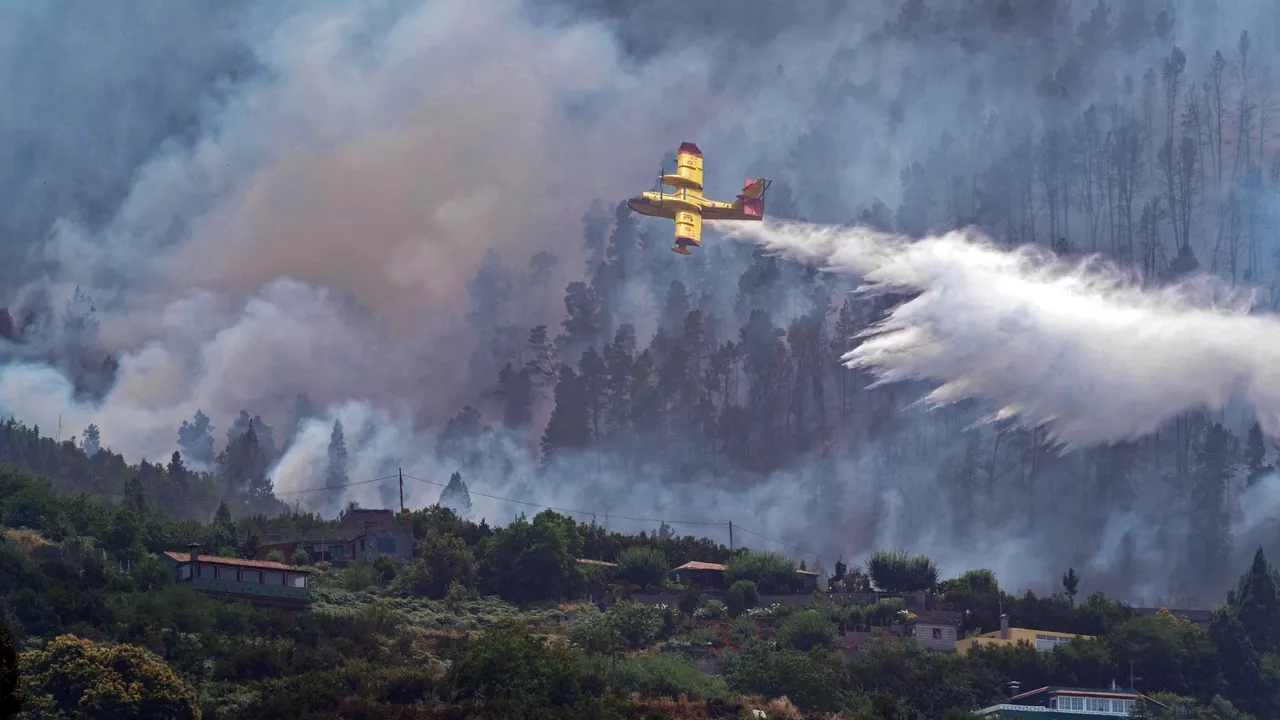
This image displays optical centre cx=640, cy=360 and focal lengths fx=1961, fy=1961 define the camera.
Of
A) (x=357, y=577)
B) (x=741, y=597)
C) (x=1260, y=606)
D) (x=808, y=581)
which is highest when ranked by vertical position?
(x=808, y=581)

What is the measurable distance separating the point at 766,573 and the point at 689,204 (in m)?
19.9

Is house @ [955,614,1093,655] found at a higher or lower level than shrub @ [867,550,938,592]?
lower

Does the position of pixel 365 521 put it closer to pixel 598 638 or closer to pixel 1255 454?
pixel 598 638

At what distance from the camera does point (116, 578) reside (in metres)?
87.7

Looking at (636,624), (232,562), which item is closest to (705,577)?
(636,624)

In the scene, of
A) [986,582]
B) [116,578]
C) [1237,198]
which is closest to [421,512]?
[116,578]

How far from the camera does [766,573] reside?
10194 centimetres

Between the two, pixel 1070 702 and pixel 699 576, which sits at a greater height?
pixel 699 576

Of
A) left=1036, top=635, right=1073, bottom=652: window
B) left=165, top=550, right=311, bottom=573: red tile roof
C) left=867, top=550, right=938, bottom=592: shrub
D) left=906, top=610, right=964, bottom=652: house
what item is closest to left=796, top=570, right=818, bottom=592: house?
left=867, top=550, right=938, bottom=592: shrub

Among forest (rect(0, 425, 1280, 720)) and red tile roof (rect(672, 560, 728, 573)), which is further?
red tile roof (rect(672, 560, 728, 573))

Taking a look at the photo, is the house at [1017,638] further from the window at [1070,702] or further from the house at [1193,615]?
the window at [1070,702]

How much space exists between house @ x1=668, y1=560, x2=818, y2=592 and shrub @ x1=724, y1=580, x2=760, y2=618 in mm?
3095

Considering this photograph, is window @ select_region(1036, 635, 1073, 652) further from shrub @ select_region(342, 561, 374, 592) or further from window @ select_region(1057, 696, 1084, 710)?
shrub @ select_region(342, 561, 374, 592)

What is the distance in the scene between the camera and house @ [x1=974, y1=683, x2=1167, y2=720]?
82688 mm
